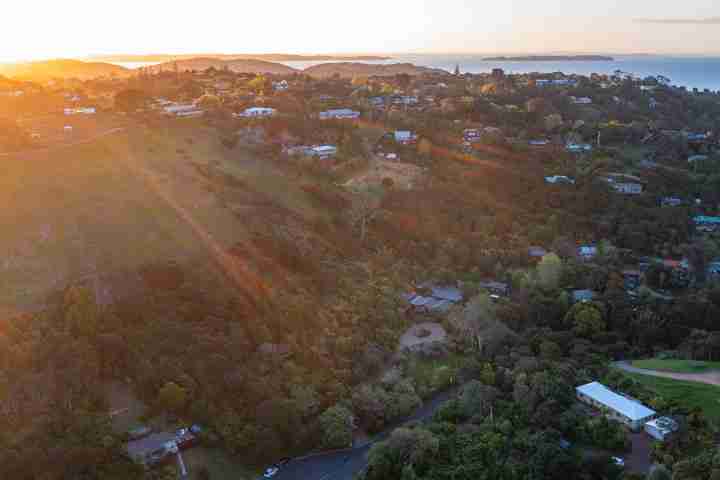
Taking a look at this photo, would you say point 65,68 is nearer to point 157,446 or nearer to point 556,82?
point 556,82

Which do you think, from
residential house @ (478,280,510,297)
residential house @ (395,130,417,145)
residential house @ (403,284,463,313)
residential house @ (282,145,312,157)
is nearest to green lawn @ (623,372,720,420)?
residential house @ (478,280,510,297)

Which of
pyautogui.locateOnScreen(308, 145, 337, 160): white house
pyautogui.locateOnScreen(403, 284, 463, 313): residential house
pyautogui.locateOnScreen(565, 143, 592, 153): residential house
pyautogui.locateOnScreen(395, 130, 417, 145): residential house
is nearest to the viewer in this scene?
pyautogui.locateOnScreen(403, 284, 463, 313): residential house

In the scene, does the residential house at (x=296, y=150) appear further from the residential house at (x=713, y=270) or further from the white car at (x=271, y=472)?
the white car at (x=271, y=472)

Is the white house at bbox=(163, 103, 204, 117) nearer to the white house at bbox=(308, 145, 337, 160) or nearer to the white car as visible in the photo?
the white house at bbox=(308, 145, 337, 160)

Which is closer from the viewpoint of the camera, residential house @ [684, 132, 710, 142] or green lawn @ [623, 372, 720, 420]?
green lawn @ [623, 372, 720, 420]

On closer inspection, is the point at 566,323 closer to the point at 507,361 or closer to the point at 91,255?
the point at 507,361

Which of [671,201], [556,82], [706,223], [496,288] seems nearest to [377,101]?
[671,201]
